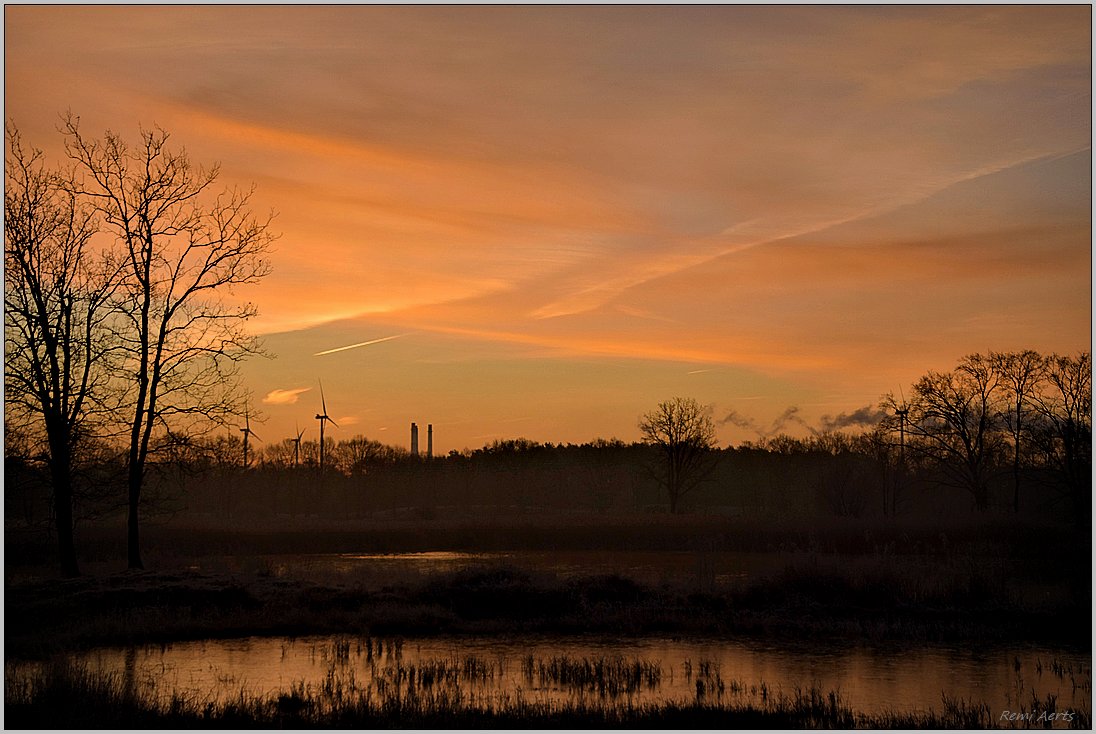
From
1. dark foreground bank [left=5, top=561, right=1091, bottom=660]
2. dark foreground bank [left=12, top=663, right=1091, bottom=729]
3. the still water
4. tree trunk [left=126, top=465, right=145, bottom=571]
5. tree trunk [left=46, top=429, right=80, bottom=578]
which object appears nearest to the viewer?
dark foreground bank [left=12, top=663, right=1091, bottom=729]

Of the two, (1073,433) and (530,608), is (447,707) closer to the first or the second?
(530,608)

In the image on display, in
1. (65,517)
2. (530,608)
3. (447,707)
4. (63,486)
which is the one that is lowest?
(530,608)

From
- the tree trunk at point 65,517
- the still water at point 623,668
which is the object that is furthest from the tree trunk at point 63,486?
the still water at point 623,668

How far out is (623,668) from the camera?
23.2m

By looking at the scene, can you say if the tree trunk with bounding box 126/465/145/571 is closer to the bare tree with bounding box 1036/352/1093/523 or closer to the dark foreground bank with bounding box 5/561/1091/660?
the dark foreground bank with bounding box 5/561/1091/660

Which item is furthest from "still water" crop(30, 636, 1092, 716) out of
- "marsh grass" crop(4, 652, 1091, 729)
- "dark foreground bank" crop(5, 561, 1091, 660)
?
"dark foreground bank" crop(5, 561, 1091, 660)

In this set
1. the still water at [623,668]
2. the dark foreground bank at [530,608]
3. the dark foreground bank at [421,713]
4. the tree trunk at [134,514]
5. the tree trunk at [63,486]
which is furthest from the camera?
the tree trunk at [134,514]

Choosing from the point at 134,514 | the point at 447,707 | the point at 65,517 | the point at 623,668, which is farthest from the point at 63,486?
the point at 623,668

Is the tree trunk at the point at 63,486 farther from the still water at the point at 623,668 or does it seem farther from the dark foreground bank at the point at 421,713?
the dark foreground bank at the point at 421,713

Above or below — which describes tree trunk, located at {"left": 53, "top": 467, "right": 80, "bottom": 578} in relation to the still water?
above

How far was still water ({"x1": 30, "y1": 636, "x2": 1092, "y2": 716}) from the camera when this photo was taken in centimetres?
Result: 2114

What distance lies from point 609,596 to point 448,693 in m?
13.1

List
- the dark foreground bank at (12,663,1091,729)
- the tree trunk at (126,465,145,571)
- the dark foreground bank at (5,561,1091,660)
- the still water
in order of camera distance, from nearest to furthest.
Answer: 1. the dark foreground bank at (12,663,1091,729)
2. the still water
3. the dark foreground bank at (5,561,1091,660)
4. the tree trunk at (126,465,145,571)

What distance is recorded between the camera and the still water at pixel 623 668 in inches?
832
